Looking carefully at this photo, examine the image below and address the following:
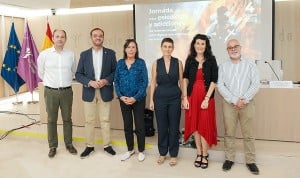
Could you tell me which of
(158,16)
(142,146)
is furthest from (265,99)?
(158,16)

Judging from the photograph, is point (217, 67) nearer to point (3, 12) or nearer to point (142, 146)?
point (142, 146)

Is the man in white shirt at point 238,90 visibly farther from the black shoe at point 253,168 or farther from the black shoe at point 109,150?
the black shoe at point 109,150

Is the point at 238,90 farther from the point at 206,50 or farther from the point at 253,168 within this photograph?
the point at 253,168

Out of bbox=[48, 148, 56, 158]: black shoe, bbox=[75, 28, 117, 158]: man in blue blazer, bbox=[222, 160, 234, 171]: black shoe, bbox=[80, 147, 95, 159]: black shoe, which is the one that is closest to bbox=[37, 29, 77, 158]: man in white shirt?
bbox=[75, 28, 117, 158]: man in blue blazer

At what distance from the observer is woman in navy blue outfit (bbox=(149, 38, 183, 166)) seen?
10.3ft

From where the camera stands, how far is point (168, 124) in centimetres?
327

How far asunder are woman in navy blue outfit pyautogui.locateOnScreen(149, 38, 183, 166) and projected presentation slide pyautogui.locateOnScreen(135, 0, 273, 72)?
2684 mm

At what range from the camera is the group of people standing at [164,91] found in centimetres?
303

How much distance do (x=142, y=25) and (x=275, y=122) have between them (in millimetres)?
3353

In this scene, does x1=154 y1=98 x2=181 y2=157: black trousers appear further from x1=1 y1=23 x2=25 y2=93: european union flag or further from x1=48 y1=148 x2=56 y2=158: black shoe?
x1=1 y1=23 x2=25 y2=93: european union flag

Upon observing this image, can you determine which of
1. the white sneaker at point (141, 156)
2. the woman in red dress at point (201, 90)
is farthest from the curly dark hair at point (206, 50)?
the white sneaker at point (141, 156)

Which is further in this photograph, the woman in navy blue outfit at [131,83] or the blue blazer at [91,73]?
the blue blazer at [91,73]

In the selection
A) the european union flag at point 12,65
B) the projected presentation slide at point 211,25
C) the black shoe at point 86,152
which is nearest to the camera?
the black shoe at point 86,152

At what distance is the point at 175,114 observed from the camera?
10.4 feet
